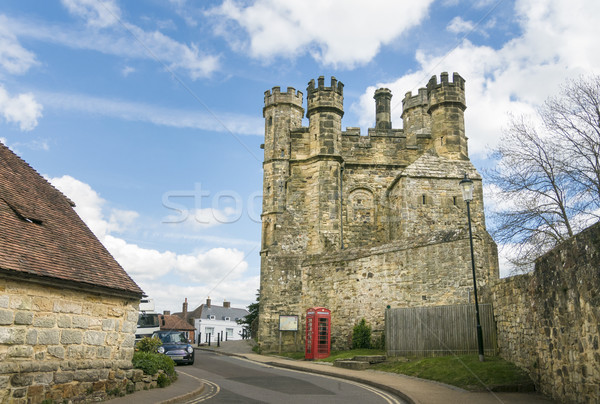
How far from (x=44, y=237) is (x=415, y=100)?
3204 centimetres

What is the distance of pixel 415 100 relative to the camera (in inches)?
1468

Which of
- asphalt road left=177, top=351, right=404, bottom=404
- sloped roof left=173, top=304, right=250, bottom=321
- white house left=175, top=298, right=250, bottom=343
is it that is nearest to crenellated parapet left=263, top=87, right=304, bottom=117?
asphalt road left=177, top=351, right=404, bottom=404

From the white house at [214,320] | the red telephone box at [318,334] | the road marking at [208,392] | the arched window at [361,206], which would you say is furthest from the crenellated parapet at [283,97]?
the white house at [214,320]

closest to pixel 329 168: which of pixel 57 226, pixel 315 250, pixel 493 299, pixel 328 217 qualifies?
pixel 328 217

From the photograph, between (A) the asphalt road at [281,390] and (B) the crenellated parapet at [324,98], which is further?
(B) the crenellated parapet at [324,98]

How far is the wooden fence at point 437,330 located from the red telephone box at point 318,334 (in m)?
4.05

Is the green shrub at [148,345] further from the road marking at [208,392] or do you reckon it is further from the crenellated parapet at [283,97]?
the crenellated parapet at [283,97]

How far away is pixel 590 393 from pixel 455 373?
17.1 feet

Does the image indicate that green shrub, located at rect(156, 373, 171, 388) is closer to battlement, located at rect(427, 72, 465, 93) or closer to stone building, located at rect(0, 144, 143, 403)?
stone building, located at rect(0, 144, 143, 403)

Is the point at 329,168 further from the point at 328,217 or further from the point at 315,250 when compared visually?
the point at 315,250

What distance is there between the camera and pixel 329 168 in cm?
2994

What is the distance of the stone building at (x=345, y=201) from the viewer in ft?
73.4

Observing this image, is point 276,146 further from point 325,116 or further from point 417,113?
point 417,113

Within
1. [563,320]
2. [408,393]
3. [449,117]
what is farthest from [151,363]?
[449,117]
